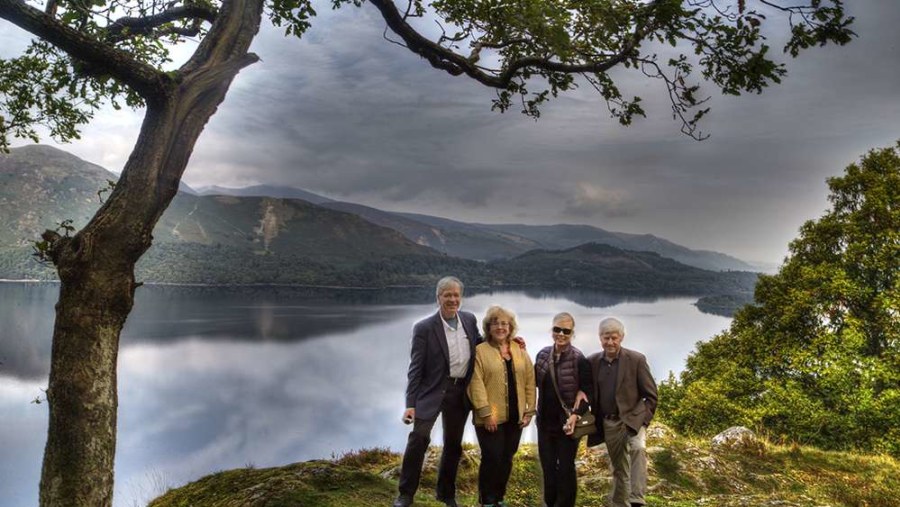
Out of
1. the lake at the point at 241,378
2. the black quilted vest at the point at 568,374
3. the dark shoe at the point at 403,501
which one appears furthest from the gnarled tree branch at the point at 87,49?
the lake at the point at 241,378

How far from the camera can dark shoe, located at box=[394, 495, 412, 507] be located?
4293 millimetres

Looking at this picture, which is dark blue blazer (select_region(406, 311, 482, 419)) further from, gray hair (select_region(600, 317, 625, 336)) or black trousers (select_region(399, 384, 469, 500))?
gray hair (select_region(600, 317, 625, 336))

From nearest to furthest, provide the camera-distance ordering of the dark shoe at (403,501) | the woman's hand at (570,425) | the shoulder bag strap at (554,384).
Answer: the dark shoe at (403,501) → the woman's hand at (570,425) → the shoulder bag strap at (554,384)

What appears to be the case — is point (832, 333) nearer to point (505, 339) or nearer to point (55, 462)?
point (505, 339)

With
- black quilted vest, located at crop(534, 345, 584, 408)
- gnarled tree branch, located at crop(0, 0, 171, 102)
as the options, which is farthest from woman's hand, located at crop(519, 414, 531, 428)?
gnarled tree branch, located at crop(0, 0, 171, 102)

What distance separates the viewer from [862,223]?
48.8 ft

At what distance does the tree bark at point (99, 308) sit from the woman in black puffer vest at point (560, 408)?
3.31 m

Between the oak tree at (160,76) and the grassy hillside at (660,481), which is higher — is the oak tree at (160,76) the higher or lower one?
the higher one

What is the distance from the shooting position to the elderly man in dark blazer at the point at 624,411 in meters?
4.89

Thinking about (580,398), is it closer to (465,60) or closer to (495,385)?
(495,385)

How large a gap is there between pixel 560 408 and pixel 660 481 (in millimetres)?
3481

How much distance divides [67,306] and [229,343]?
102m

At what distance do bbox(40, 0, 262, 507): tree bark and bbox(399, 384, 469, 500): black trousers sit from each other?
2135 millimetres

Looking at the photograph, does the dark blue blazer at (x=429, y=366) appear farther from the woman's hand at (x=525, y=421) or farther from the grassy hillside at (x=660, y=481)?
the grassy hillside at (x=660, y=481)
